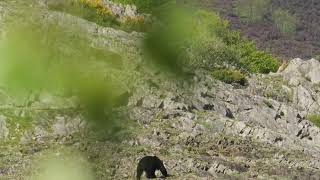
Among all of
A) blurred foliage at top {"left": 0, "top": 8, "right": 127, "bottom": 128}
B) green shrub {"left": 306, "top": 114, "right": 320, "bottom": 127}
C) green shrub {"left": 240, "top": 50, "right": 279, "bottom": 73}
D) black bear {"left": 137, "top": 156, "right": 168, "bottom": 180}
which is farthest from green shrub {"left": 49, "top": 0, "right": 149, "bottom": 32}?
green shrub {"left": 240, "top": 50, "right": 279, "bottom": 73}

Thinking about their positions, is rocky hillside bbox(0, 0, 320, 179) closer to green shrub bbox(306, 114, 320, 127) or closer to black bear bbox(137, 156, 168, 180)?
green shrub bbox(306, 114, 320, 127)

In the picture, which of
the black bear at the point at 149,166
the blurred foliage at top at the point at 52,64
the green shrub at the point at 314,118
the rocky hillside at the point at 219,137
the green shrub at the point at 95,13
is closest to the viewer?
the blurred foliage at top at the point at 52,64

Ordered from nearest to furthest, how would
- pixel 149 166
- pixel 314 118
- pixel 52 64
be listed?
pixel 52 64 → pixel 149 166 → pixel 314 118

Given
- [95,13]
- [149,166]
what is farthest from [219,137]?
[95,13]

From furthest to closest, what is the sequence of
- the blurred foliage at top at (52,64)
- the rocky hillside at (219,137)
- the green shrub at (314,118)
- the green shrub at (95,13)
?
1. the green shrub at (314,118)
2. the rocky hillside at (219,137)
3. the green shrub at (95,13)
4. the blurred foliage at top at (52,64)

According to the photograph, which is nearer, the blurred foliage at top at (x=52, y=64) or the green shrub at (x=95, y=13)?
the blurred foliage at top at (x=52, y=64)

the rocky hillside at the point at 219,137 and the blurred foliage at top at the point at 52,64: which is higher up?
the blurred foliage at top at the point at 52,64

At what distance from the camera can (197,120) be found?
2652cm

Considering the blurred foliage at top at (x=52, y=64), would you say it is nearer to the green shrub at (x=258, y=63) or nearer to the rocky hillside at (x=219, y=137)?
the rocky hillside at (x=219, y=137)

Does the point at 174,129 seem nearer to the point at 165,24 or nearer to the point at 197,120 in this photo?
the point at 197,120

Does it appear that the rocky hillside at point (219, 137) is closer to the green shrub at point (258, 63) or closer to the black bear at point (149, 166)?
the black bear at point (149, 166)

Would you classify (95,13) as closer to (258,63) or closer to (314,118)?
(314,118)

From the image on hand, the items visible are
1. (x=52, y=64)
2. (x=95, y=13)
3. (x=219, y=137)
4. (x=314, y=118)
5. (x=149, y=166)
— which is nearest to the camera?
(x=52, y=64)

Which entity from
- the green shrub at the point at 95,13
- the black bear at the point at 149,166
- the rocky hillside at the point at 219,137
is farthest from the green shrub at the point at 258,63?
the green shrub at the point at 95,13
